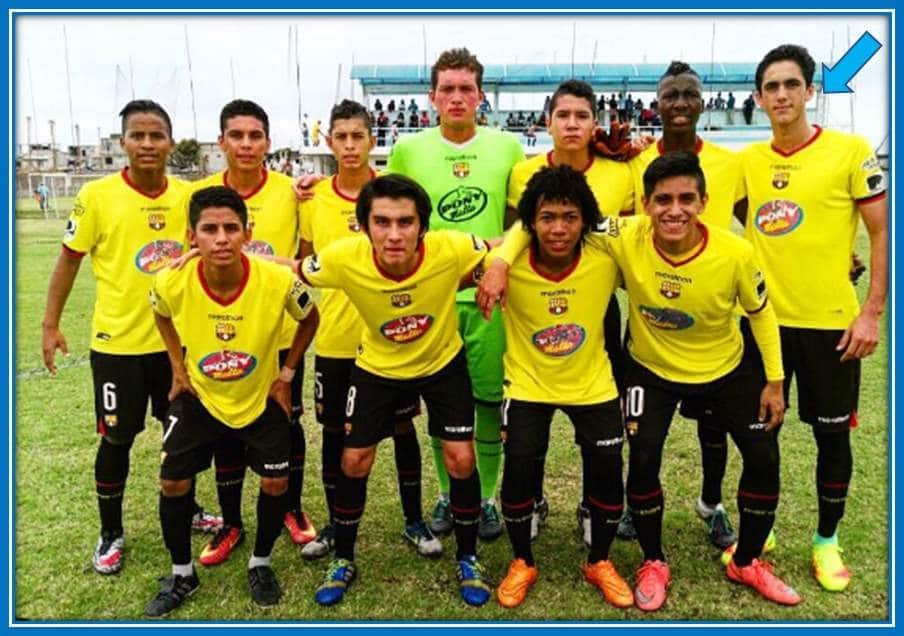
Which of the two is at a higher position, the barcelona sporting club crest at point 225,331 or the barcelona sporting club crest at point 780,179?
the barcelona sporting club crest at point 780,179

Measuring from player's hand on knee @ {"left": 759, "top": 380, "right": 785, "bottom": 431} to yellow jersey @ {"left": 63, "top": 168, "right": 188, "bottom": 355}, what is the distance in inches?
129

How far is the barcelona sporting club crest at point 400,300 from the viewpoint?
369 cm

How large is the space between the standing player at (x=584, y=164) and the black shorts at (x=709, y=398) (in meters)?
0.42

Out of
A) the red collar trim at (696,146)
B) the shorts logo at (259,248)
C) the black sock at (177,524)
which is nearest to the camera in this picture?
the black sock at (177,524)

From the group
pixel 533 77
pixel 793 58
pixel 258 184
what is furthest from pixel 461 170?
pixel 533 77

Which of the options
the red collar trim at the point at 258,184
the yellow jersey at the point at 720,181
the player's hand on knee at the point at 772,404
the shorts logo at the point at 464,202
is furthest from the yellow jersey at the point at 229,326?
the player's hand on knee at the point at 772,404

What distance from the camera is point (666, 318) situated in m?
3.68

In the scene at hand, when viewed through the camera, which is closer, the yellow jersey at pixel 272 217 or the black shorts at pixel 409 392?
the black shorts at pixel 409 392

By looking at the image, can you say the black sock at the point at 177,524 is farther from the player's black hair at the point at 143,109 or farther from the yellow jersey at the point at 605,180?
the yellow jersey at the point at 605,180

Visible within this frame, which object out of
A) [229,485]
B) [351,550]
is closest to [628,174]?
[351,550]

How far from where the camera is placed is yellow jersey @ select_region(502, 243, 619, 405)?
145 inches

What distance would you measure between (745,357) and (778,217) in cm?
76

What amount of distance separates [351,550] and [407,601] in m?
0.42

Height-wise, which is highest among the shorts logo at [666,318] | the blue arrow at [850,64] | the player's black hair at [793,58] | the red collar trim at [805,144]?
the blue arrow at [850,64]
